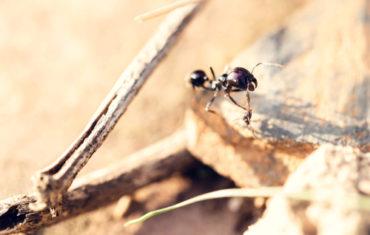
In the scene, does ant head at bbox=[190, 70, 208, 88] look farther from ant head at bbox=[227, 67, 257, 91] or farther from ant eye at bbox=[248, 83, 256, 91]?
ant eye at bbox=[248, 83, 256, 91]

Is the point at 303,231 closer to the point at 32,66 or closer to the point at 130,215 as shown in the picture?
the point at 130,215

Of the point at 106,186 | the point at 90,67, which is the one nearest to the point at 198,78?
the point at 90,67

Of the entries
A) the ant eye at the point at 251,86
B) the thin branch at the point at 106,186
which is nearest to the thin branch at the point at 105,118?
the thin branch at the point at 106,186

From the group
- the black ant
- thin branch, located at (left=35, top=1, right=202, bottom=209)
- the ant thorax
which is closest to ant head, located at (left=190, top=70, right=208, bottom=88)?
the black ant

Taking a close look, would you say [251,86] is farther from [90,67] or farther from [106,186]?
[90,67]

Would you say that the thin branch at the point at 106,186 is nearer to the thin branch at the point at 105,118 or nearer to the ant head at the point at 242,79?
the thin branch at the point at 105,118
